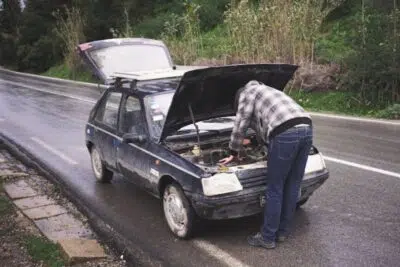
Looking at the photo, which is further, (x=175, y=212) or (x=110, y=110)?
(x=110, y=110)

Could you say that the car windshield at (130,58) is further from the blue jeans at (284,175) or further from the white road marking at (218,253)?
the blue jeans at (284,175)

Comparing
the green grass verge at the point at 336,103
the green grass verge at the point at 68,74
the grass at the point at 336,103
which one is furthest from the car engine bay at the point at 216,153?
the green grass verge at the point at 68,74

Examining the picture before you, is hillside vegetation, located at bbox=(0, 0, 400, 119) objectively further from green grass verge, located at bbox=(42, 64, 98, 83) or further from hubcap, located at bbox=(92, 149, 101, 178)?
hubcap, located at bbox=(92, 149, 101, 178)

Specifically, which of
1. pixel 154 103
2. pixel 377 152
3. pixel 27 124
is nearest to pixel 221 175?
pixel 154 103

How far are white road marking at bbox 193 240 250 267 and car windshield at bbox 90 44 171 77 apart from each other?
12.8 feet

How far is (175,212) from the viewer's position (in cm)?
554

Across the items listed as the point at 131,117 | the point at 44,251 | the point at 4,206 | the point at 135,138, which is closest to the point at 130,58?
the point at 131,117

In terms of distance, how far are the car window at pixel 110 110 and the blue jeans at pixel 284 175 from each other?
2702 mm

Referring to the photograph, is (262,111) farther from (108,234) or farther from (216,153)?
(108,234)

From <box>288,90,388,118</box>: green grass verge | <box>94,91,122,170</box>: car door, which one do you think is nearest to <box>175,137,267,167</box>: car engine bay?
<box>94,91,122,170</box>: car door

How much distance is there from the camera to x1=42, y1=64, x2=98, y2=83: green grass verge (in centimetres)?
3089

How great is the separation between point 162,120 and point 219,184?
4.77 ft

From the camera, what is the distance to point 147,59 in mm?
9742

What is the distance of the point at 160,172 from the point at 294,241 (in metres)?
1.53
